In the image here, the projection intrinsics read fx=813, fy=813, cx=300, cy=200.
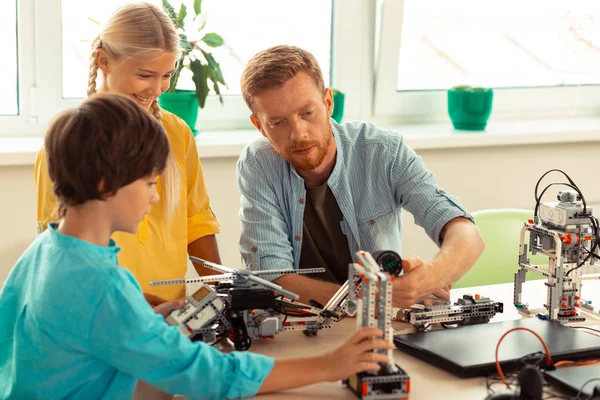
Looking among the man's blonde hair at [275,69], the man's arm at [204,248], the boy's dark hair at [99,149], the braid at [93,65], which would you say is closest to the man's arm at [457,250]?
the man's blonde hair at [275,69]

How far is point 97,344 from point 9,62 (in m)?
1.90

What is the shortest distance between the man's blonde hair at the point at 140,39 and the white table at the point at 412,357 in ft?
1.71

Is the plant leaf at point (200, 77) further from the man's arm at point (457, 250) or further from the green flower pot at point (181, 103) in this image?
the man's arm at point (457, 250)

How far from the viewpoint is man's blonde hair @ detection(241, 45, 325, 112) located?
2.18m

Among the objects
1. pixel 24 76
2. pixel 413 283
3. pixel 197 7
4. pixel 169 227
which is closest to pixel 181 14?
pixel 197 7

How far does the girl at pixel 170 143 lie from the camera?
6.90 ft

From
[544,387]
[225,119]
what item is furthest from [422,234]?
[544,387]

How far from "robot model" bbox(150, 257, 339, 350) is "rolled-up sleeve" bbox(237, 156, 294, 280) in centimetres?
31

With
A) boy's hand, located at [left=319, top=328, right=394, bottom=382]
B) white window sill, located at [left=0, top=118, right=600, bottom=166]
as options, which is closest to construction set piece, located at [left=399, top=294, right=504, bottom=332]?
boy's hand, located at [left=319, top=328, right=394, bottom=382]

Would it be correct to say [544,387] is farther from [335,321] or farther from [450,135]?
[450,135]

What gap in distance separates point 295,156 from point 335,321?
534 mm

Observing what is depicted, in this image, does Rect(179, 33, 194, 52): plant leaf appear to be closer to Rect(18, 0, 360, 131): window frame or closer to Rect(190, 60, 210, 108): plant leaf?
Rect(190, 60, 210, 108): plant leaf

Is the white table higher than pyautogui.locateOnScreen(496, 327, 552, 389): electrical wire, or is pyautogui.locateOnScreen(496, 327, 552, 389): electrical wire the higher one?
pyautogui.locateOnScreen(496, 327, 552, 389): electrical wire

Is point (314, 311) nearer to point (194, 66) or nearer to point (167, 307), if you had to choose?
point (167, 307)
